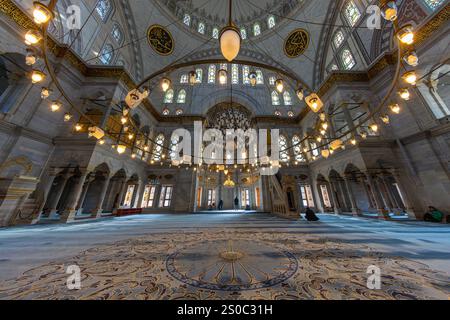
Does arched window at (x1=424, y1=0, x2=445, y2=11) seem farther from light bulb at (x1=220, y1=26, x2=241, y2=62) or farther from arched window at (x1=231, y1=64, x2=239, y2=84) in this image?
arched window at (x1=231, y1=64, x2=239, y2=84)

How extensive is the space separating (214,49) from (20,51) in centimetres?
1468

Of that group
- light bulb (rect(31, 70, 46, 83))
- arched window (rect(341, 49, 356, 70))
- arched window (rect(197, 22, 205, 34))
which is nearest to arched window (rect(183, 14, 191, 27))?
arched window (rect(197, 22, 205, 34))

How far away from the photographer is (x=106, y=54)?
10.9 m

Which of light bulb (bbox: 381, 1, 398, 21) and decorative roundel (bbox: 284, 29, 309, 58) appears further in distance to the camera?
decorative roundel (bbox: 284, 29, 309, 58)

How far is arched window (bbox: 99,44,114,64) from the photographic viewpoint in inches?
415

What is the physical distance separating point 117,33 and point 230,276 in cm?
1735

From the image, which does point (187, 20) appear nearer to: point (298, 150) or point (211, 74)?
point (211, 74)

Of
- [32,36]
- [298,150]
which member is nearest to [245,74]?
[298,150]

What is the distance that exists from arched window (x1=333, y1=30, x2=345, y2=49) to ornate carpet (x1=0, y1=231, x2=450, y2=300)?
15373mm

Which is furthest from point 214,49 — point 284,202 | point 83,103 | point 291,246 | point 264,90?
point 291,246

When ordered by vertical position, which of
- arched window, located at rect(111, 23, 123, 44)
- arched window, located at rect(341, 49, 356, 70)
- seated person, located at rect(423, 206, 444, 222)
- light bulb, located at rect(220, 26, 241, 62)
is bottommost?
seated person, located at rect(423, 206, 444, 222)

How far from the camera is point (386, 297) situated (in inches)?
61.6

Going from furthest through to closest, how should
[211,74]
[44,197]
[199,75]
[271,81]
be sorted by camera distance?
[211,74]
[199,75]
[271,81]
[44,197]
